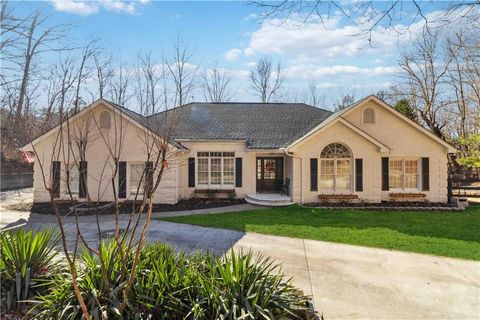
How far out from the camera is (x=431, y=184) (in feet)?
53.8

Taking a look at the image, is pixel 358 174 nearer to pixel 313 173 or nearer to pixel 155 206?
pixel 313 173

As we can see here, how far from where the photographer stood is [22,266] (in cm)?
493

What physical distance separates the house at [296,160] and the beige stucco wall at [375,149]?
49mm

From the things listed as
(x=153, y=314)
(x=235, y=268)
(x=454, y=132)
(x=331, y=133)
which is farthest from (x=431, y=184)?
(x=454, y=132)

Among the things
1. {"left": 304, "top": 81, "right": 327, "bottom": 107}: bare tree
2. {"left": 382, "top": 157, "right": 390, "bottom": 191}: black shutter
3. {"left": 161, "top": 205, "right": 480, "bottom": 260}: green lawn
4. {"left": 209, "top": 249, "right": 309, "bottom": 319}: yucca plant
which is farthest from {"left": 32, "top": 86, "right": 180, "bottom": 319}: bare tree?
{"left": 304, "top": 81, "right": 327, "bottom": 107}: bare tree

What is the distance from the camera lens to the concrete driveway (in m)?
5.32

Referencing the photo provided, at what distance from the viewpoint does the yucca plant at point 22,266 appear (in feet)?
15.4

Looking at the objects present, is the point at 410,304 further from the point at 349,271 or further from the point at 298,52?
the point at 298,52

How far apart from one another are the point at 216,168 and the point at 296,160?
4751mm

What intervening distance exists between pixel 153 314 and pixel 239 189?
44.0 ft

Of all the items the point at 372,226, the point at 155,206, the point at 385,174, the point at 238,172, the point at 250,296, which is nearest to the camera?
the point at 250,296

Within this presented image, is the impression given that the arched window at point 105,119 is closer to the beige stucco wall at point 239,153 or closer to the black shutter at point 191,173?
the beige stucco wall at point 239,153

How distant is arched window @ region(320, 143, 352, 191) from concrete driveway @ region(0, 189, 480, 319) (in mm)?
7279

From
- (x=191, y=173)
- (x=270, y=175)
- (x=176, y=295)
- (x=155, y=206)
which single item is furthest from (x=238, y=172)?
(x=176, y=295)
